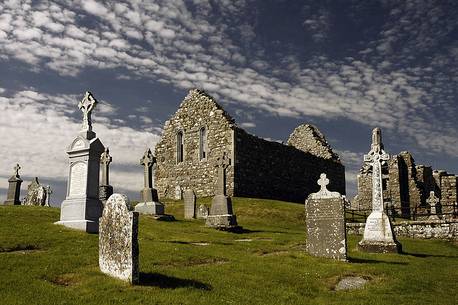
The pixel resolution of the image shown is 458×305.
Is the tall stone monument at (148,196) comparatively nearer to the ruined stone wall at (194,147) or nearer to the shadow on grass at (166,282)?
the ruined stone wall at (194,147)

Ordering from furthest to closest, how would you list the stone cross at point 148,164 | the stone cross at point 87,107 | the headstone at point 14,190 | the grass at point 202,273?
the headstone at point 14,190 < the stone cross at point 148,164 < the stone cross at point 87,107 < the grass at point 202,273

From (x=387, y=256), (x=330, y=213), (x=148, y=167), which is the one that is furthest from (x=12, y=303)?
(x=148, y=167)

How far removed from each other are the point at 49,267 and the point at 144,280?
7.93 feet

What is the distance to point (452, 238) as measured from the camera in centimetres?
2288

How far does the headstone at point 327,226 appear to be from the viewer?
44.2 ft

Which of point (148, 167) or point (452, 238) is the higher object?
point (148, 167)

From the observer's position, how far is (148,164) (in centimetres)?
2545

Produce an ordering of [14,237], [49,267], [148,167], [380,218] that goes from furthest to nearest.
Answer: [148,167], [380,218], [14,237], [49,267]

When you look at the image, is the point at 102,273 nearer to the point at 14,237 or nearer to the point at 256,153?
the point at 14,237

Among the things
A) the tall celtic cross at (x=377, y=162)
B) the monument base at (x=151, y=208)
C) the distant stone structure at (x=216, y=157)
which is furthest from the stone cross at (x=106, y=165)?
the tall celtic cross at (x=377, y=162)

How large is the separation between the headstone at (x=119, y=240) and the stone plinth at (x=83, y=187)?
6033 mm

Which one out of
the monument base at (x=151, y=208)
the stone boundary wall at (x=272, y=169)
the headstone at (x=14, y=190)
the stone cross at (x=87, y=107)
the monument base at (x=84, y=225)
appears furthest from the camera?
the stone boundary wall at (x=272, y=169)

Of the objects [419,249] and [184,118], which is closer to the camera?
[419,249]

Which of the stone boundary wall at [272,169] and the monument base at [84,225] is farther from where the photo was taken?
the stone boundary wall at [272,169]
